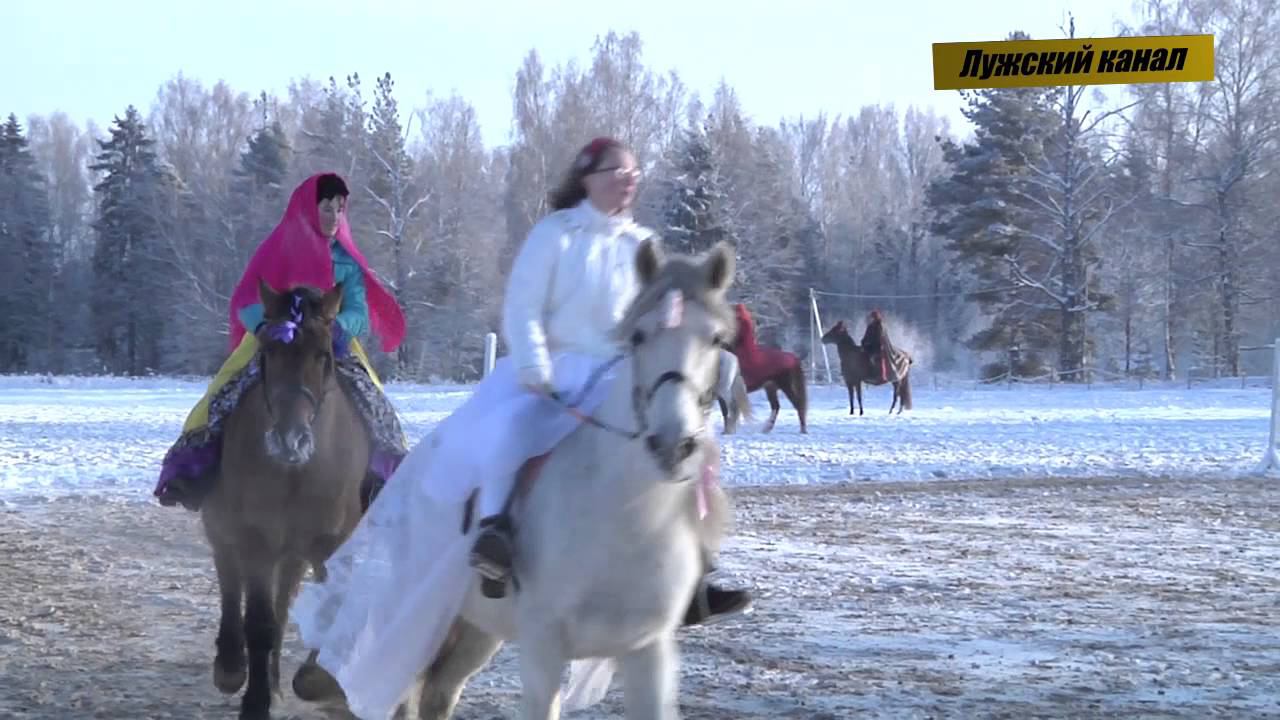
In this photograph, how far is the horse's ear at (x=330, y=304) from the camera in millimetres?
5531

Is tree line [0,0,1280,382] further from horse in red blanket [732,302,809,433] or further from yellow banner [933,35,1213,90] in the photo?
horse in red blanket [732,302,809,433]

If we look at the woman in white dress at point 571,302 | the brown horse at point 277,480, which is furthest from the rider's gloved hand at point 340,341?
the woman in white dress at point 571,302

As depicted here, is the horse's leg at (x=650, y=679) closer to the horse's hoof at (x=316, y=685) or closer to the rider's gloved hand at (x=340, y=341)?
the horse's hoof at (x=316, y=685)

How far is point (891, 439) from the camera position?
1873cm

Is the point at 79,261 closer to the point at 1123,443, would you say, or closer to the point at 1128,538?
the point at 1123,443

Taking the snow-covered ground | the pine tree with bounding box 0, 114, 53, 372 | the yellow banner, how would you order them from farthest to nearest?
the pine tree with bounding box 0, 114, 53, 372 → the yellow banner → the snow-covered ground

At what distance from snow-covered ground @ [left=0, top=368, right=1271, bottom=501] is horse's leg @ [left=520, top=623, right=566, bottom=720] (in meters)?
10.6

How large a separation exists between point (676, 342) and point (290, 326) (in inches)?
98.7

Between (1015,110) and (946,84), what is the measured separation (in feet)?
57.7

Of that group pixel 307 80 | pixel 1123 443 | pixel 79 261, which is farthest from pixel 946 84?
pixel 79 261

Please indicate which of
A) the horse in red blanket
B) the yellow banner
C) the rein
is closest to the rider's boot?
the rein

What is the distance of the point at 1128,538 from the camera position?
10477mm

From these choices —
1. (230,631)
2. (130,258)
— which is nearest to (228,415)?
(230,631)

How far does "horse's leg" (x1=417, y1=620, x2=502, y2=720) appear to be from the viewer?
16.6 feet
